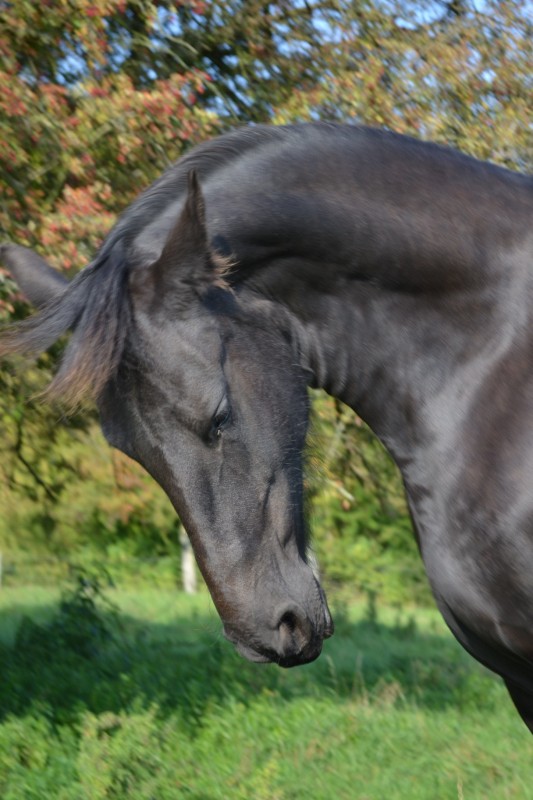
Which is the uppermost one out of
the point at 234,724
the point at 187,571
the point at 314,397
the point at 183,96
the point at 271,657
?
the point at 183,96

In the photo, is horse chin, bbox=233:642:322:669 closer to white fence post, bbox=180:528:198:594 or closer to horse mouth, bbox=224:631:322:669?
horse mouth, bbox=224:631:322:669

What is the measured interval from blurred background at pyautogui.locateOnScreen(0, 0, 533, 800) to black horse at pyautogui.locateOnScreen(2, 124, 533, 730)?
2.13 meters

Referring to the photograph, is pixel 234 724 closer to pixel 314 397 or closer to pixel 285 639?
pixel 314 397

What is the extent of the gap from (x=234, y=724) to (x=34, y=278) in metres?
3.34

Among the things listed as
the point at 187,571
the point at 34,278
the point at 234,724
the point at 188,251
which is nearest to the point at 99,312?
the point at 188,251

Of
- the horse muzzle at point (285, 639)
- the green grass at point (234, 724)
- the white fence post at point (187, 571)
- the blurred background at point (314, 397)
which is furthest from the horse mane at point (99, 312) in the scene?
the white fence post at point (187, 571)

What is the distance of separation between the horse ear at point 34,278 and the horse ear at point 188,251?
50 cm

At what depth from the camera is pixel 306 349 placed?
2854 mm

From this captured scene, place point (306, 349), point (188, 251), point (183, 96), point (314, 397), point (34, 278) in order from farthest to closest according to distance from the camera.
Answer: point (183, 96), point (314, 397), point (34, 278), point (306, 349), point (188, 251)

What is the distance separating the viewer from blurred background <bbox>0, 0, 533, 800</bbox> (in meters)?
4.89

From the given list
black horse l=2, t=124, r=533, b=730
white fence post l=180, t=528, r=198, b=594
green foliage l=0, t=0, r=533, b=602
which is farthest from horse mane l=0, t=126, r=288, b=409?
white fence post l=180, t=528, r=198, b=594

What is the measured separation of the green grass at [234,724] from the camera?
4.54 m

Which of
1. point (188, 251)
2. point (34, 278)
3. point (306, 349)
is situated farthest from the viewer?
point (34, 278)

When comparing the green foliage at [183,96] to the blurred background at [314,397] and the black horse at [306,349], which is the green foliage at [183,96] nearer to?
the blurred background at [314,397]
